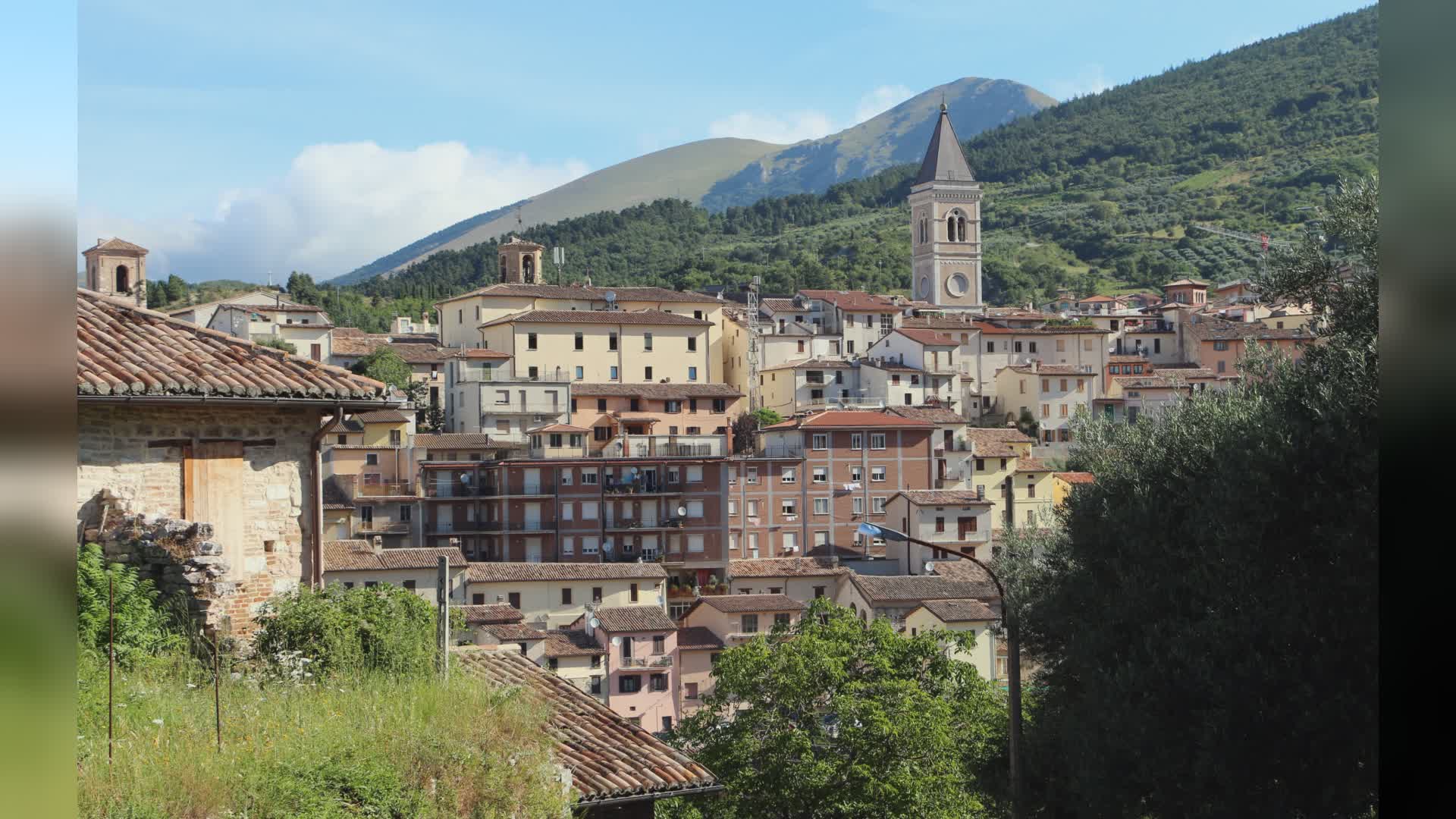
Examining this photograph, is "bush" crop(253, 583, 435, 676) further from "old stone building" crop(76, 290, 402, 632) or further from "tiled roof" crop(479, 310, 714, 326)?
"tiled roof" crop(479, 310, 714, 326)

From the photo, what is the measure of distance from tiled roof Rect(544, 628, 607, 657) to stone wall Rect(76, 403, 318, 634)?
23410mm

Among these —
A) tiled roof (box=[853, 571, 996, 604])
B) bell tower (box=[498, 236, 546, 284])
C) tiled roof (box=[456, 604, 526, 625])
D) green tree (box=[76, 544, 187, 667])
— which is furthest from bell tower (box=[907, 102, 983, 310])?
green tree (box=[76, 544, 187, 667])

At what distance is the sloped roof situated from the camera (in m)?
97.9

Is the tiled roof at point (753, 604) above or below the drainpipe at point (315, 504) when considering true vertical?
below

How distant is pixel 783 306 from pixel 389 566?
4167 cm

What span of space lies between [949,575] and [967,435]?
46.4 feet

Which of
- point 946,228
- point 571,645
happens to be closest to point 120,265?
point 571,645

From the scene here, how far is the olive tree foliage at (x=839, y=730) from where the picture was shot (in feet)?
54.7

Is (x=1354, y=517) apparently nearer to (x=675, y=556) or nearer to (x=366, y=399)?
(x=366, y=399)

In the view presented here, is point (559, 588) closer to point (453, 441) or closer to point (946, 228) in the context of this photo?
point (453, 441)

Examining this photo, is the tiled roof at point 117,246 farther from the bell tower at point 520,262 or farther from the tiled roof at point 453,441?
the bell tower at point 520,262

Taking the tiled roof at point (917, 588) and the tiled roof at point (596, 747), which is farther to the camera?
the tiled roof at point (917, 588)

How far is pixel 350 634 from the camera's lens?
21.0 feet

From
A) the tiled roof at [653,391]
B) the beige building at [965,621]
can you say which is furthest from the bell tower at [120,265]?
the beige building at [965,621]
